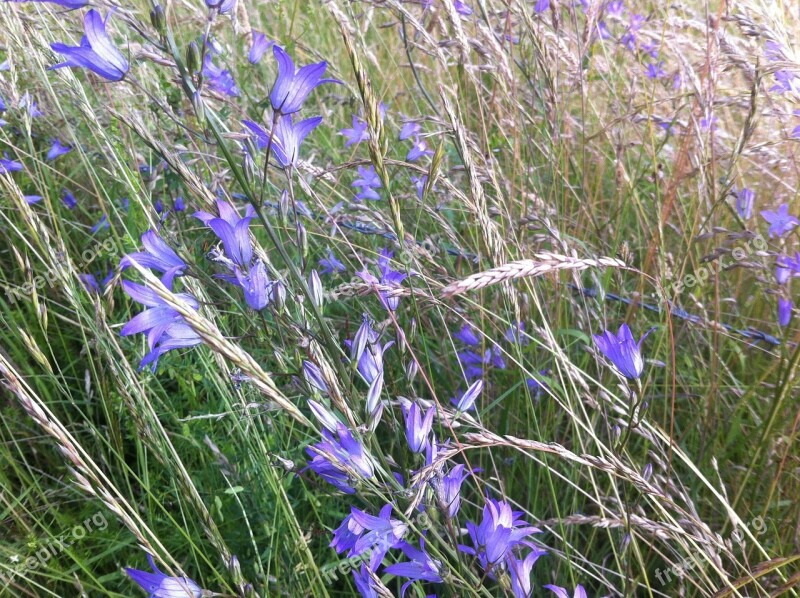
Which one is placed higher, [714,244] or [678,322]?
[714,244]

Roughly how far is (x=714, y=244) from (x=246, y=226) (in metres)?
2.00

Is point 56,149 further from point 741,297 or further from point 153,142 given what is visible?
point 741,297

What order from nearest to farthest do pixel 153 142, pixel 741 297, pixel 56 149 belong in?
pixel 153 142 < pixel 741 297 < pixel 56 149

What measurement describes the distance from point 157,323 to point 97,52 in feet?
1.47

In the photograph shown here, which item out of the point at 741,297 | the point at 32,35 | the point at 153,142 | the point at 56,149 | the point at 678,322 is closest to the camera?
the point at 153,142

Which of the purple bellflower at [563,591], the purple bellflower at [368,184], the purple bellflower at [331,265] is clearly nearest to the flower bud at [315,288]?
the purple bellflower at [563,591]

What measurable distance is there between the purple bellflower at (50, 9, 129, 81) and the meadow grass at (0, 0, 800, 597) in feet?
0.09

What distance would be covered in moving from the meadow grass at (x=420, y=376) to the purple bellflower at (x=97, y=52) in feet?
0.09

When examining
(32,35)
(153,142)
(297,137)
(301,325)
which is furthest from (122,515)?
(32,35)

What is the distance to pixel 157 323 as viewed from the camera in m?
1.19

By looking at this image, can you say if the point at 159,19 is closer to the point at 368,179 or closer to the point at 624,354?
the point at 624,354

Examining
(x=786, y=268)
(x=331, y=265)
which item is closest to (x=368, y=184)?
(x=331, y=265)

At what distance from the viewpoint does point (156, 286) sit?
0.80 meters

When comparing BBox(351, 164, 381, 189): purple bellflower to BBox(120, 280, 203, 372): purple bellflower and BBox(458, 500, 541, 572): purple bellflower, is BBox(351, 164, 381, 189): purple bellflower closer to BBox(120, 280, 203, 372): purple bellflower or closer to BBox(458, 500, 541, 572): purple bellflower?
BBox(120, 280, 203, 372): purple bellflower
